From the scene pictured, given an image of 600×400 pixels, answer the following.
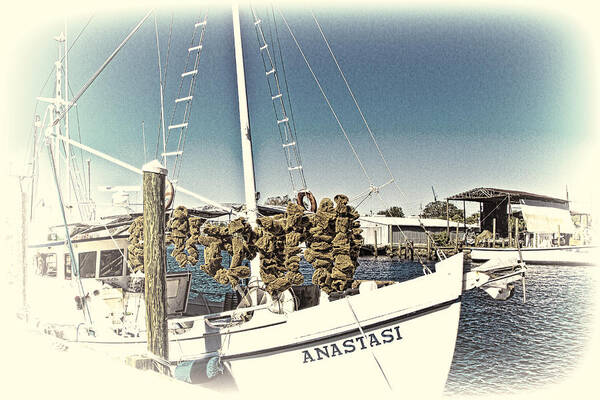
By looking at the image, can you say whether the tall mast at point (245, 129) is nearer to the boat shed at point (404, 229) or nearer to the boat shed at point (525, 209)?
the boat shed at point (525, 209)

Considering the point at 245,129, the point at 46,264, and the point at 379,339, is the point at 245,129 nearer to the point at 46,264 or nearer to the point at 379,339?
the point at 379,339

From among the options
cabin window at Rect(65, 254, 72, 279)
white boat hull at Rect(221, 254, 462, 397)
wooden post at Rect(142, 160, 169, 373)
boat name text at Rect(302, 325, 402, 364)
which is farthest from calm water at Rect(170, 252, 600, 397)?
cabin window at Rect(65, 254, 72, 279)

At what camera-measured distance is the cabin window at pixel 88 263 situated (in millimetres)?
16797

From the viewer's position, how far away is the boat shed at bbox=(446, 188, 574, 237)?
5872 cm

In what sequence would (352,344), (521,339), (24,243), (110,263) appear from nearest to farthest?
(352,344)
(110,263)
(24,243)
(521,339)

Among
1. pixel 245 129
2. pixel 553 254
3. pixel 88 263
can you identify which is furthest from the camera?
pixel 553 254

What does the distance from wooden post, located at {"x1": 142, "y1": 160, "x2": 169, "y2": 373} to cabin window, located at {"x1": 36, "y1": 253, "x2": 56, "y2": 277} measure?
10021 mm

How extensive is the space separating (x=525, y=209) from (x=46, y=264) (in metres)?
57.0

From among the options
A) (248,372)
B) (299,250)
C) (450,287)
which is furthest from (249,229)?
(450,287)

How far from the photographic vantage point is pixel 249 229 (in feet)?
41.5

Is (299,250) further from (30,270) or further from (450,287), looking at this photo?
(30,270)

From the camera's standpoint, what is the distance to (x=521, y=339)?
23.8 metres

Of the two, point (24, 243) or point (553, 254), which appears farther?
point (553, 254)

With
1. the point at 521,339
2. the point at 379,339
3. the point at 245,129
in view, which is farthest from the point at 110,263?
the point at 521,339
